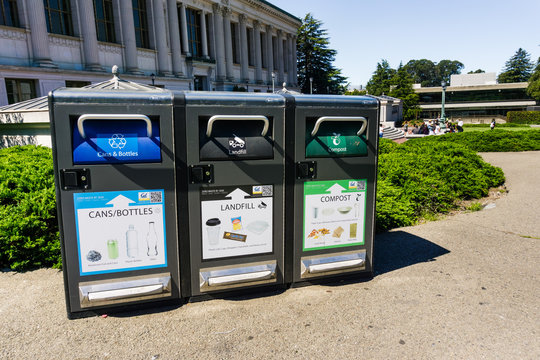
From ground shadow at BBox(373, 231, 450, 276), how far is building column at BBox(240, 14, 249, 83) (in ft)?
140

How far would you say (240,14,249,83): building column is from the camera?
45688mm

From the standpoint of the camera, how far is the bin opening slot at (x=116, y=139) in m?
3.34

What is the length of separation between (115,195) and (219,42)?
4104cm

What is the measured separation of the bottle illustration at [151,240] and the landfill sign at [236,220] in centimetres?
49

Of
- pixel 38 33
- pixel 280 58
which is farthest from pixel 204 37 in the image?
pixel 38 33

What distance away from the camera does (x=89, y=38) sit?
1009 inches

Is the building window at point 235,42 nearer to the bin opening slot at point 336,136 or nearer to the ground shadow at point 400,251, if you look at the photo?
the ground shadow at point 400,251

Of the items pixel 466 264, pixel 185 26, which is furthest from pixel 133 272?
pixel 185 26

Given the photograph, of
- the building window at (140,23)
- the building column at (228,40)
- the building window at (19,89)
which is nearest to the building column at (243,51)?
the building column at (228,40)

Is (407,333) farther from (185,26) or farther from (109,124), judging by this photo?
(185,26)

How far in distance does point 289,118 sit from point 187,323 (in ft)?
7.52

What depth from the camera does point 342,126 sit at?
414 cm

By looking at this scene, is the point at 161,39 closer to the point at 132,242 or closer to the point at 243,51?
the point at 243,51

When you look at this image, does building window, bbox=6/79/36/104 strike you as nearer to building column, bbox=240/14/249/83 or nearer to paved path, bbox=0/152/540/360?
paved path, bbox=0/152/540/360
